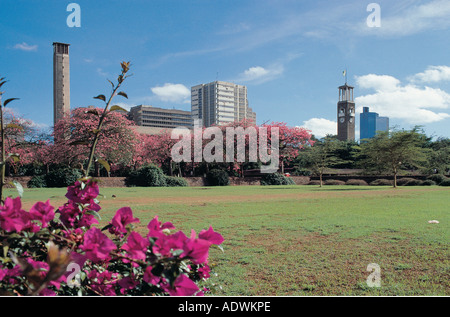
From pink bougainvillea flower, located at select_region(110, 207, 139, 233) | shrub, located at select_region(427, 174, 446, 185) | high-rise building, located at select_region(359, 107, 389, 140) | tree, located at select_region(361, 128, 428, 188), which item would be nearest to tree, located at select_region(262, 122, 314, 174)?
tree, located at select_region(361, 128, 428, 188)

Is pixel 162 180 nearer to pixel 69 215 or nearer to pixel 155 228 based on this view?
pixel 69 215

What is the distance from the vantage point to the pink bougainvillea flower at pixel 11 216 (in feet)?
3.57

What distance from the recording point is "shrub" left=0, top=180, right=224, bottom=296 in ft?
2.79

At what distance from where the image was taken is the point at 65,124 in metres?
23.7

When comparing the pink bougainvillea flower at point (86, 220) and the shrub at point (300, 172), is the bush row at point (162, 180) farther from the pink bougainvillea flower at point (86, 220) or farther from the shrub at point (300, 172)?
the pink bougainvillea flower at point (86, 220)

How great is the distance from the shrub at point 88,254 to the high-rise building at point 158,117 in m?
53.3

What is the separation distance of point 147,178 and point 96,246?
22.9m

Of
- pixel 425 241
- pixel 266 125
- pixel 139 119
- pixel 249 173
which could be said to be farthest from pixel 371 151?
pixel 139 119

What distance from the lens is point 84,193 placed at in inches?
61.6

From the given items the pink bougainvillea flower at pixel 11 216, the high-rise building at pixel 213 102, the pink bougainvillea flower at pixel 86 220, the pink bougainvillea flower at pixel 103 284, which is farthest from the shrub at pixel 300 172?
the pink bougainvillea flower at pixel 11 216

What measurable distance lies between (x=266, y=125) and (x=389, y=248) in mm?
25807

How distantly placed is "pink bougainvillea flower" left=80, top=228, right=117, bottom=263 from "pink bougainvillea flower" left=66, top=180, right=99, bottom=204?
1.71 feet

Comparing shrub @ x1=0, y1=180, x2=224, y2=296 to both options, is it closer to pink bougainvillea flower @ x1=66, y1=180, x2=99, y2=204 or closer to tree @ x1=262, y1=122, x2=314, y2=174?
pink bougainvillea flower @ x1=66, y1=180, x2=99, y2=204
